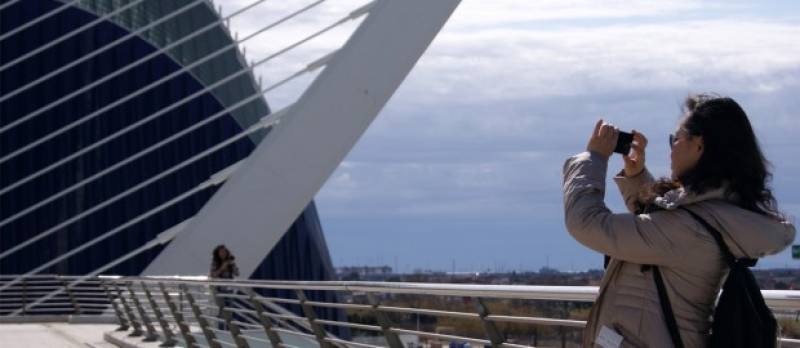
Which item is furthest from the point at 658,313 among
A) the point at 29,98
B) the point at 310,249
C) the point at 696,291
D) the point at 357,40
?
the point at 310,249

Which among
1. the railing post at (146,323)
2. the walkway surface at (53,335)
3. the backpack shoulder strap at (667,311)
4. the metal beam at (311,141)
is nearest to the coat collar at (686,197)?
the backpack shoulder strap at (667,311)

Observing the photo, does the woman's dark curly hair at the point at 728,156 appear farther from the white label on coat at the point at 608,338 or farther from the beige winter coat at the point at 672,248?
the white label on coat at the point at 608,338

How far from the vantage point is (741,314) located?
352 centimetres

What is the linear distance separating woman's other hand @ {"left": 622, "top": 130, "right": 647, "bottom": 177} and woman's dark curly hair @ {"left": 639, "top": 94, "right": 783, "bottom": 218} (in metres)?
0.27

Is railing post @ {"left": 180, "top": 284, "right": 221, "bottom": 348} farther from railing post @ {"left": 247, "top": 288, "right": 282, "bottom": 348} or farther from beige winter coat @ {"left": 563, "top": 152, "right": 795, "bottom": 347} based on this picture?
beige winter coat @ {"left": 563, "top": 152, "right": 795, "bottom": 347}

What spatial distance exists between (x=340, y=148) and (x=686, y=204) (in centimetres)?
1530

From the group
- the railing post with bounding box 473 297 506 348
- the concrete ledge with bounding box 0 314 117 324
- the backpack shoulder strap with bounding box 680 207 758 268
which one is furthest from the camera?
the concrete ledge with bounding box 0 314 117 324

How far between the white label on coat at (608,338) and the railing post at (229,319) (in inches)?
269

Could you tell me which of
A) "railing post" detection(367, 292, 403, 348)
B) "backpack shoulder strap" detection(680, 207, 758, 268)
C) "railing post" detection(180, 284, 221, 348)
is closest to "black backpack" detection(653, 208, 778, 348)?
"backpack shoulder strap" detection(680, 207, 758, 268)

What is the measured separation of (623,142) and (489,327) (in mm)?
1682

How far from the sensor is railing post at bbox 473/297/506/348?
5.44 metres

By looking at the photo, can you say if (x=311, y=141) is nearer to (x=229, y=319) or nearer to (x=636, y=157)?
(x=229, y=319)

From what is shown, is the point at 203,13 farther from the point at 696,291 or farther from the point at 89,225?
the point at 696,291

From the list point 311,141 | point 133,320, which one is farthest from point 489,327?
point 311,141
